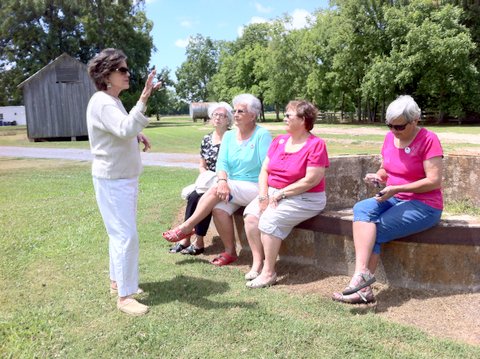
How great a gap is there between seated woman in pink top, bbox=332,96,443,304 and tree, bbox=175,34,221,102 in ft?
320

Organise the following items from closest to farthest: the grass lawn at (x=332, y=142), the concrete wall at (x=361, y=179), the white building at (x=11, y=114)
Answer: the concrete wall at (x=361, y=179) → the grass lawn at (x=332, y=142) → the white building at (x=11, y=114)

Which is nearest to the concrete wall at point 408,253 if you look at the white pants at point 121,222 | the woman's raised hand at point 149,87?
the white pants at point 121,222

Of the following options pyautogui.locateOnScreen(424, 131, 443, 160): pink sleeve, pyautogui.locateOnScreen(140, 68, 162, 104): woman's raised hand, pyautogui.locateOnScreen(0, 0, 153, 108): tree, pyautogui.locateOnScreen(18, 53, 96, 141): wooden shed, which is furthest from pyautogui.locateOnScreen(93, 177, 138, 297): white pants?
pyautogui.locateOnScreen(0, 0, 153, 108): tree

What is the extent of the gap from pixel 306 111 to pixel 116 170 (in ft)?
5.66

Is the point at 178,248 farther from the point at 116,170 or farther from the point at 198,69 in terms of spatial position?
the point at 198,69

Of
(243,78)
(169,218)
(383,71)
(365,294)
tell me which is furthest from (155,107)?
(365,294)

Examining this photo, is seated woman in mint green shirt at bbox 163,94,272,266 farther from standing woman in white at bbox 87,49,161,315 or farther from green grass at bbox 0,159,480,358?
standing woman in white at bbox 87,49,161,315

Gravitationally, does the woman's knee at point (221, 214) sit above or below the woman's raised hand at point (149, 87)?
below

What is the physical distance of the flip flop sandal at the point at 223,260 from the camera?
4.90 meters

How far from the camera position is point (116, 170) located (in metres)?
3.70

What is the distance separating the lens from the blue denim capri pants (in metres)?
3.74

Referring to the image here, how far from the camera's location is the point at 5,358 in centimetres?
326

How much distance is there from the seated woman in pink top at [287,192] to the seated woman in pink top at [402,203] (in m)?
0.53

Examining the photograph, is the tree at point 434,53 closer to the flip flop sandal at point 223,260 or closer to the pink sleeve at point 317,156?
the flip flop sandal at point 223,260
